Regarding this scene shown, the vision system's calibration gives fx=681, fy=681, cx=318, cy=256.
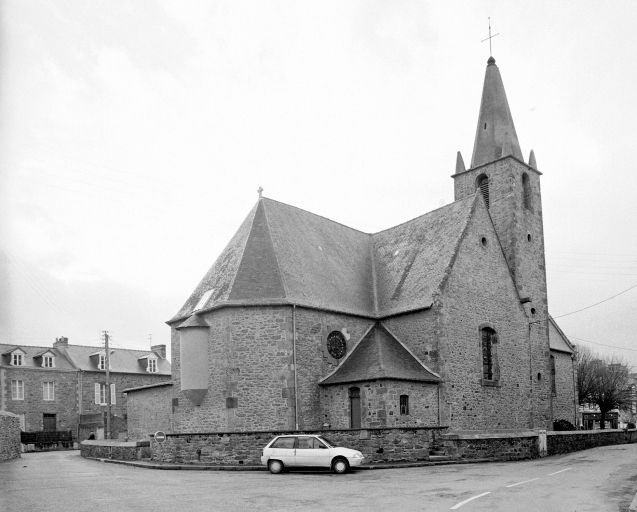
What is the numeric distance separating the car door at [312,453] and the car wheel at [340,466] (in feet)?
0.75

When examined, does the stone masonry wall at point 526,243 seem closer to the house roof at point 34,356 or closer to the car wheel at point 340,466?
the car wheel at point 340,466

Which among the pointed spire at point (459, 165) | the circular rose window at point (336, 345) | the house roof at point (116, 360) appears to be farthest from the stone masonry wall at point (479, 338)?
the house roof at point (116, 360)

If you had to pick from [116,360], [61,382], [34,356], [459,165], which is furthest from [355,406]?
[116,360]

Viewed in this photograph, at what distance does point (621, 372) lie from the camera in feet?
224

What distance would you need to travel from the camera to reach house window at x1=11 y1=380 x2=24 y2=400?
50.0 m

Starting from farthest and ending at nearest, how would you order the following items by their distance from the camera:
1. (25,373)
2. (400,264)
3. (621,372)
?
(621,372) → (25,373) → (400,264)

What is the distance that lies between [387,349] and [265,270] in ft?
20.8

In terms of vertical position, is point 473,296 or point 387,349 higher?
point 473,296

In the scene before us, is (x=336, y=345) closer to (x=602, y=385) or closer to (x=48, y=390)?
(x=48, y=390)

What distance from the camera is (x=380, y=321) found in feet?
105

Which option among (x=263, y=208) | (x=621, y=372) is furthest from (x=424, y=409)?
(x=621, y=372)

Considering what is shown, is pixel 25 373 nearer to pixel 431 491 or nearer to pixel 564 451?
pixel 564 451

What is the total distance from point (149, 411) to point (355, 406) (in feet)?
44.5

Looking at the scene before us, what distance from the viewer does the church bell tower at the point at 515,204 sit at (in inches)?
1416
